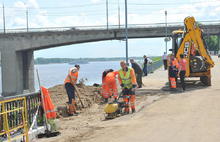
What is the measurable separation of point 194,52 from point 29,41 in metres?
30.6

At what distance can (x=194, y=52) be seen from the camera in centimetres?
1535

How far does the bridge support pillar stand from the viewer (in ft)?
133

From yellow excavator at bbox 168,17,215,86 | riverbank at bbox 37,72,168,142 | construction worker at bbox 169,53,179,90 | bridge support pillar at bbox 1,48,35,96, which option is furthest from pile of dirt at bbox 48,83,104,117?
bridge support pillar at bbox 1,48,35,96

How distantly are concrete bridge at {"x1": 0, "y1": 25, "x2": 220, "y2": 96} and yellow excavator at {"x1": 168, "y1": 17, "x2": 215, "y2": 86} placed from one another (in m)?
26.4

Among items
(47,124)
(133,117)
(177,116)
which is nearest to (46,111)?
(47,124)

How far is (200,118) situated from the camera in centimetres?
760

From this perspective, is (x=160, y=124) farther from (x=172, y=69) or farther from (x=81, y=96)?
(x=172, y=69)

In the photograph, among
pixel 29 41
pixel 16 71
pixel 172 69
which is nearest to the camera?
pixel 172 69

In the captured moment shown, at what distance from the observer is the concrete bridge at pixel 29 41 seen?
40500mm

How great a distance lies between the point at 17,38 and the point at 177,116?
36480 mm

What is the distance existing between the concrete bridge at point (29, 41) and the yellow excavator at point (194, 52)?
26.4 meters

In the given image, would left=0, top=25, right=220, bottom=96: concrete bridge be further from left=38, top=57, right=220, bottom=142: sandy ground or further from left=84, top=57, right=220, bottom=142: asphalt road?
left=84, top=57, right=220, bottom=142: asphalt road

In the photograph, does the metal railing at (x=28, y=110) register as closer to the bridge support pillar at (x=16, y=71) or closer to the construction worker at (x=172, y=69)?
the construction worker at (x=172, y=69)

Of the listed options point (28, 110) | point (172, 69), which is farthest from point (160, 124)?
point (172, 69)
